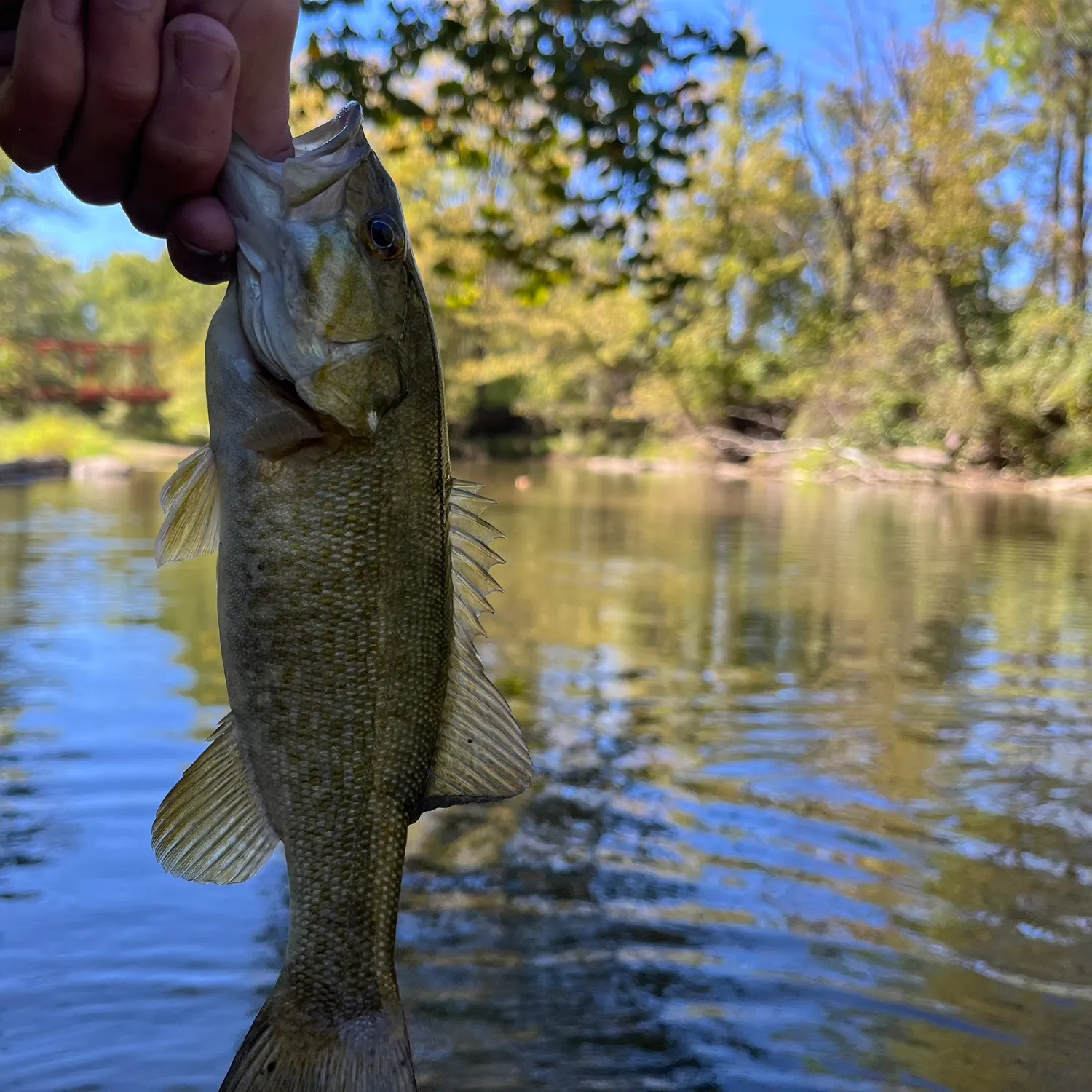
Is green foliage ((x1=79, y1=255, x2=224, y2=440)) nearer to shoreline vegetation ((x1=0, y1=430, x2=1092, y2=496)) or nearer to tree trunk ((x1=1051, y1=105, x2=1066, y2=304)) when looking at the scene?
shoreline vegetation ((x1=0, y1=430, x2=1092, y2=496))

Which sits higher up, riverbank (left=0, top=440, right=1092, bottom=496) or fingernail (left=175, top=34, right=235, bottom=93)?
fingernail (left=175, top=34, right=235, bottom=93)

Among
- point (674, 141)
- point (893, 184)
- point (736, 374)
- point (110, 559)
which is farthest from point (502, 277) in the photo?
point (674, 141)

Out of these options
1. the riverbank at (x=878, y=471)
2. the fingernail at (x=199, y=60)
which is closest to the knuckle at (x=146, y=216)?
the fingernail at (x=199, y=60)

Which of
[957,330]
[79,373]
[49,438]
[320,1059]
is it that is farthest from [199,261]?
[79,373]

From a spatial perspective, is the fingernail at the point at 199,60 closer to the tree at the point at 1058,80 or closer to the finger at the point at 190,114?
the finger at the point at 190,114

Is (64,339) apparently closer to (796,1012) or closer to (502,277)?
(502,277)

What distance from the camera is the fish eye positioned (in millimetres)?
2094

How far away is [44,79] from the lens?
6.18 ft

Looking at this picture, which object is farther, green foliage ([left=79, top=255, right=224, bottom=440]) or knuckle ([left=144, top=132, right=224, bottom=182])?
green foliage ([left=79, top=255, right=224, bottom=440])

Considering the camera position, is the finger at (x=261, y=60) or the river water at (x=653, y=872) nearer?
the finger at (x=261, y=60)

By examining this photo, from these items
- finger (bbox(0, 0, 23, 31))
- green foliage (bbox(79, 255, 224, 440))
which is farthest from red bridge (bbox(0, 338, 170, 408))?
finger (bbox(0, 0, 23, 31))

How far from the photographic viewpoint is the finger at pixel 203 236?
80.2 inches

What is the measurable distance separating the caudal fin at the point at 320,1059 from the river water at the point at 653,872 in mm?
1379

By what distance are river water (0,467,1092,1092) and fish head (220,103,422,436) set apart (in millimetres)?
2327
